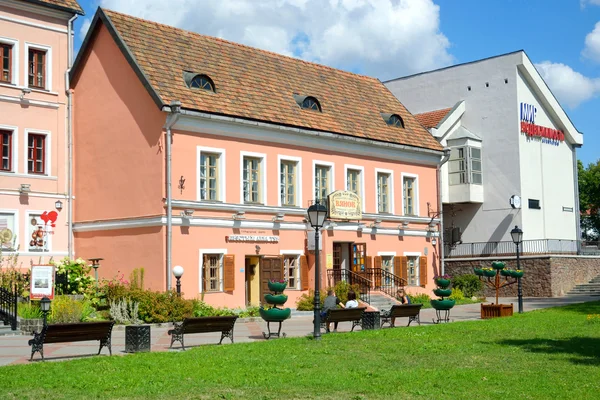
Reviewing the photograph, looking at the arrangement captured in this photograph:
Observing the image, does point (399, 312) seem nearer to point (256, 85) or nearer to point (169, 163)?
point (169, 163)

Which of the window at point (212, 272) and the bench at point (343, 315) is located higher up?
the window at point (212, 272)

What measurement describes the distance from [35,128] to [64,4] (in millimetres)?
4914

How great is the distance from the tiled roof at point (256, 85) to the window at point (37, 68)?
2.91 metres

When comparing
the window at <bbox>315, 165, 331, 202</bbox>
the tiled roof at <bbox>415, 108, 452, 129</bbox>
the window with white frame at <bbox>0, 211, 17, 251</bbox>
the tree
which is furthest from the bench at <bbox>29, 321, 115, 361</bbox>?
the tree

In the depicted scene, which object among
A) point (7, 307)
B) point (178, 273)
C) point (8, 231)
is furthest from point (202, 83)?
point (7, 307)

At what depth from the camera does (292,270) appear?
32094 millimetres

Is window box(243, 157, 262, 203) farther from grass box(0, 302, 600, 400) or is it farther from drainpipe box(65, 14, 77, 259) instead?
grass box(0, 302, 600, 400)

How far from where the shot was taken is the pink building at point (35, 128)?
95.3 ft

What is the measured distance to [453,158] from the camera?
4316cm

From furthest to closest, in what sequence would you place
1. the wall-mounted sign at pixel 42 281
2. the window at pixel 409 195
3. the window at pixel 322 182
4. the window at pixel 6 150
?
1. the window at pixel 409 195
2. the window at pixel 322 182
3. the window at pixel 6 150
4. the wall-mounted sign at pixel 42 281

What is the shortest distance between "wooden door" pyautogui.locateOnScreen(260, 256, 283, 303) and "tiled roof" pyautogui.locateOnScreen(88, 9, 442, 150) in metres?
5.24

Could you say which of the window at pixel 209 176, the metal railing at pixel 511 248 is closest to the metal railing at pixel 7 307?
the window at pixel 209 176

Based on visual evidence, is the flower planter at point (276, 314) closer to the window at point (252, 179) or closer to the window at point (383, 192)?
the window at point (252, 179)

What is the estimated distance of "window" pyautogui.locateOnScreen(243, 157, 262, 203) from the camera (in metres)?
30.4
